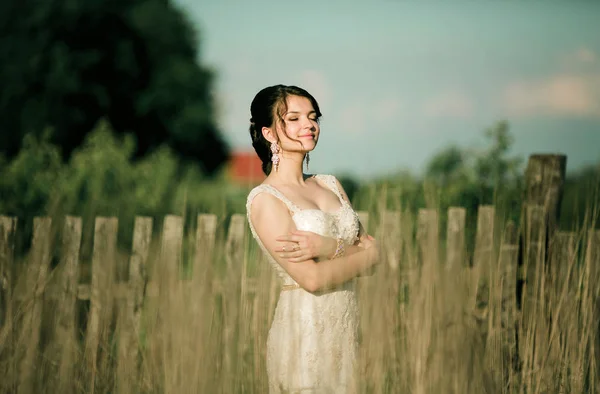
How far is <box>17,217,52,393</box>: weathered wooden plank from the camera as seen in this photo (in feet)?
5.62

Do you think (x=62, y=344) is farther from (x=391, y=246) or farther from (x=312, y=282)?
(x=391, y=246)

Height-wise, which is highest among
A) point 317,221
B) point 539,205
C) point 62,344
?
point 539,205

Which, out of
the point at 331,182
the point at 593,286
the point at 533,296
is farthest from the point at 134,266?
the point at 593,286

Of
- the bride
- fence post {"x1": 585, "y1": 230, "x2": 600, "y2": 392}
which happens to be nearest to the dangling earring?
the bride

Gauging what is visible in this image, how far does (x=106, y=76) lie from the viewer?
15.7m

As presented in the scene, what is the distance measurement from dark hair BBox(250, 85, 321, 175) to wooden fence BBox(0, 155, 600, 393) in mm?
328

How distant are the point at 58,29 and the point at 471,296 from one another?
14015 millimetres

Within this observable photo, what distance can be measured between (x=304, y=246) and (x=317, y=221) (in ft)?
0.52

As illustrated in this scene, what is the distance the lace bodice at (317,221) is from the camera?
212cm

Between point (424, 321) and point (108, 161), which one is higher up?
point (108, 161)

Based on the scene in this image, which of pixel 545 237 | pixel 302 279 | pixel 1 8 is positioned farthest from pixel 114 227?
pixel 1 8

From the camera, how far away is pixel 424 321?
178cm

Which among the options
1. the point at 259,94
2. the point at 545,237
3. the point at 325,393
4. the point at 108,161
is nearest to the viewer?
the point at 325,393

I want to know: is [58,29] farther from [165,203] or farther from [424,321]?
[424,321]
